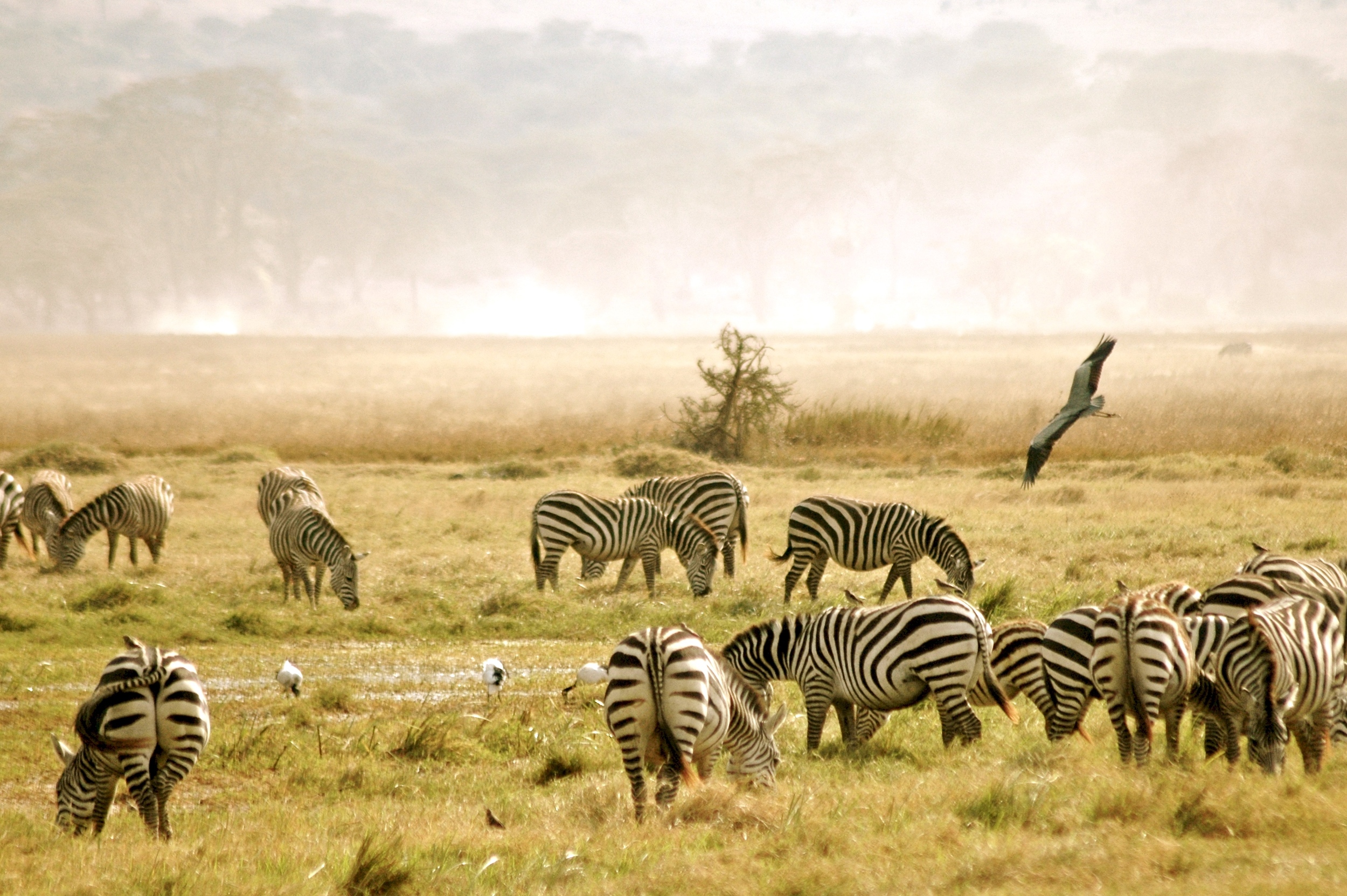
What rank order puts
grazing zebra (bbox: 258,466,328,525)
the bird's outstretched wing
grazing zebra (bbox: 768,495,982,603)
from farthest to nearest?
grazing zebra (bbox: 258,466,328,525) < grazing zebra (bbox: 768,495,982,603) < the bird's outstretched wing

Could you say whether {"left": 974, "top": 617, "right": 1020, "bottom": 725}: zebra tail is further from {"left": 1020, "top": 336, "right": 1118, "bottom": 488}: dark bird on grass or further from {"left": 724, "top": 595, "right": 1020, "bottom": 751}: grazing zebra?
{"left": 1020, "top": 336, "right": 1118, "bottom": 488}: dark bird on grass

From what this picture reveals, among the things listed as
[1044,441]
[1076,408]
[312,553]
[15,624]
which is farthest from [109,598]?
[1076,408]

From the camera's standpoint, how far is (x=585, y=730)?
33.2 feet

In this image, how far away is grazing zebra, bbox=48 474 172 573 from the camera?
18.4m

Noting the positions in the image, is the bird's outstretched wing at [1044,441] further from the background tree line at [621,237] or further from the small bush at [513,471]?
the background tree line at [621,237]

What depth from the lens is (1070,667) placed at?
791 cm

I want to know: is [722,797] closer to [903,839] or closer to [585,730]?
[903,839]

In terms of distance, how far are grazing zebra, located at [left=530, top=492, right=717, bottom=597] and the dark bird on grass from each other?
5.22 m

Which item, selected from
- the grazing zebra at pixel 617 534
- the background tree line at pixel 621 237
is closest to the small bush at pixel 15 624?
the grazing zebra at pixel 617 534

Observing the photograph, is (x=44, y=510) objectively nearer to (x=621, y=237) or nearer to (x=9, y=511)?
(x=9, y=511)

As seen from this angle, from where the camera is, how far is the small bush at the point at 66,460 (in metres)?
27.7

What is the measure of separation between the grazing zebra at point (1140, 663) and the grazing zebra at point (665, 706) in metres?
2.38

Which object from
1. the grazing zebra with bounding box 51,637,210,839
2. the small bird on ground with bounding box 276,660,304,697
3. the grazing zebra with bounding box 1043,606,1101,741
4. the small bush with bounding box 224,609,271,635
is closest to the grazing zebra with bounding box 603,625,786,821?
the grazing zebra with bounding box 1043,606,1101,741

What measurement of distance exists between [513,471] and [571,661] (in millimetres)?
15339
